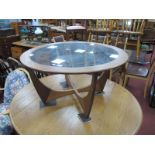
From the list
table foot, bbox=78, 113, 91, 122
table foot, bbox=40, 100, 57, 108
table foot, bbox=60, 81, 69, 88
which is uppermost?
table foot, bbox=60, 81, 69, 88

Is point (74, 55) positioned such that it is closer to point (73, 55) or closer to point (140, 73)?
point (73, 55)

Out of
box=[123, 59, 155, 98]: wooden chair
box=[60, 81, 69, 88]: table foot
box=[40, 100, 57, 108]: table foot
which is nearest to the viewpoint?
box=[40, 100, 57, 108]: table foot

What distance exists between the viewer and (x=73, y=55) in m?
1.44

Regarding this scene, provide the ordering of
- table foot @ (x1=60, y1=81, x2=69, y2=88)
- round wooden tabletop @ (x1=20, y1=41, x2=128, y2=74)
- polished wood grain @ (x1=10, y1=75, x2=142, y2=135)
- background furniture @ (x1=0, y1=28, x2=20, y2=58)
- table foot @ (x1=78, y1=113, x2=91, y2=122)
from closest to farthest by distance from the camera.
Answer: round wooden tabletop @ (x1=20, y1=41, x2=128, y2=74), polished wood grain @ (x1=10, y1=75, x2=142, y2=135), table foot @ (x1=78, y1=113, x2=91, y2=122), table foot @ (x1=60, y1=81, x2=69, y2=88), background furniture @ (x1=0, y1=28, x2=20, y2=58)

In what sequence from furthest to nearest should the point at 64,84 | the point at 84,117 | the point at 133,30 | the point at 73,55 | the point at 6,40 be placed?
1. the point at 133,30
2. the point at 6,40
3. the point at 64,84
4. the point at 73,55
5. the point at 84,117

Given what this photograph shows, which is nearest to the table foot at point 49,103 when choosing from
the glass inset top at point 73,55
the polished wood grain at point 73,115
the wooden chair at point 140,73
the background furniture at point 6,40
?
the polished wood grain at point 73,115

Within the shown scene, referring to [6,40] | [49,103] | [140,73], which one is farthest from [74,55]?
[6,40]

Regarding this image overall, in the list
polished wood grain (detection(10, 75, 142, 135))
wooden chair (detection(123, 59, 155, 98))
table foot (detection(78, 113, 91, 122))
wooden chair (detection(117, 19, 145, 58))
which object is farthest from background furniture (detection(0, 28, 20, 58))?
table foot (detection(78, 113, 91, 122))

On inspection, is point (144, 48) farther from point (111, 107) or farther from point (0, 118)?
point (0, 118)

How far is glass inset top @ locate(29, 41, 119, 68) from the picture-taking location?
120cm

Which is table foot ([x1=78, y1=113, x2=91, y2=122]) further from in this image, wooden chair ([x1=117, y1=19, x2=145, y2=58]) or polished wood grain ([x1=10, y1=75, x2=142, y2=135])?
wooden chair ([x1=117, y1=19, x2=145, y2=58])

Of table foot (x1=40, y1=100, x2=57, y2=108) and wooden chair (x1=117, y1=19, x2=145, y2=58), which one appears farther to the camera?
wooden chair (x1=117, y1=19, x2=145, y2=58)

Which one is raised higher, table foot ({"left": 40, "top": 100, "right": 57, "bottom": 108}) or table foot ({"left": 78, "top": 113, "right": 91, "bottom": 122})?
table foot ({"left": 40, "top": 100, "right": 57, "bottom": 108})

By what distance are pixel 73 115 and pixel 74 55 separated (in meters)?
0.50
